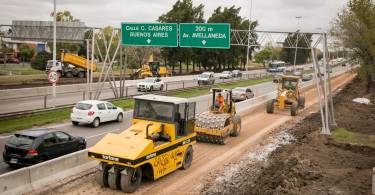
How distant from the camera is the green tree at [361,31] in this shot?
140 feet

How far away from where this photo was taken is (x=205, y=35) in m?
29.0

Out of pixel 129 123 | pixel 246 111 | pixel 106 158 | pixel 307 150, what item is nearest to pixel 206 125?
pixel 307 150

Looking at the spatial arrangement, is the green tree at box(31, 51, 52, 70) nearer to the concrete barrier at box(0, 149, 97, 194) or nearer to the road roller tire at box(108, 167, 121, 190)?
the concrete barrier at box(0, 149, 97, 194)

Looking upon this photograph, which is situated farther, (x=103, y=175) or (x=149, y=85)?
(x=149, y=85)

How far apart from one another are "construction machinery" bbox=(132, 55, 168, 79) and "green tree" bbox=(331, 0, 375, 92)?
82.1 ft

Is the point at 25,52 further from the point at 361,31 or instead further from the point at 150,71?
the point at 361,31

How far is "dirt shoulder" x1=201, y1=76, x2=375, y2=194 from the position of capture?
1294cm

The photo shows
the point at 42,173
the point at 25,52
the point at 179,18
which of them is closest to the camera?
the point at 42,173

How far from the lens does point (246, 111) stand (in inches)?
1168

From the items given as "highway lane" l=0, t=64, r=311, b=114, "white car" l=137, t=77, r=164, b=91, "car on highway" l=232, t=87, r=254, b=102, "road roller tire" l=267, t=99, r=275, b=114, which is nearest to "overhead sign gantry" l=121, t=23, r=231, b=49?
"road roller tire" l=267, t=99, r=275, b=114

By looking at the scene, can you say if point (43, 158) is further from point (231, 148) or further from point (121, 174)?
point (231, 148)

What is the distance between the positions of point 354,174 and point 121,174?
8265 millimetres

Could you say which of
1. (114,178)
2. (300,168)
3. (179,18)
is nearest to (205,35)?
(300,168)

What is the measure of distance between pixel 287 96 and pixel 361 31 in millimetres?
20333
